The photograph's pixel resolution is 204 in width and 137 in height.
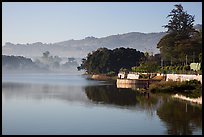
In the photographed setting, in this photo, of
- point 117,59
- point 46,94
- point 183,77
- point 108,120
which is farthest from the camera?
point 117,59

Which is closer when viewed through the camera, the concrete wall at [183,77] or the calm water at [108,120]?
the calm water at [108,120]

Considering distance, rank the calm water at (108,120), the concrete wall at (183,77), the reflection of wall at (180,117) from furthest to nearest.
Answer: the concrete wall at (183,77), the calm water at (108,120), the reflection of wall at (180,117)

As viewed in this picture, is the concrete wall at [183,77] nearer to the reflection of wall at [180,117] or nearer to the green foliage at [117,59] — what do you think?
the reflection of wall at [180,117]

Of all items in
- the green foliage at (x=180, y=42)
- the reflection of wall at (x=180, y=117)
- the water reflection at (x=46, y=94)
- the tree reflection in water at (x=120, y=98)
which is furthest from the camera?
the green foliage at (x=180, y=42)

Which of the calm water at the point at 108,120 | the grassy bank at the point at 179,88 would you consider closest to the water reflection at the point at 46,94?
the grassy bank at the point at 179,88

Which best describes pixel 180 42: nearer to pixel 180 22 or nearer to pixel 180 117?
pixel 180 22

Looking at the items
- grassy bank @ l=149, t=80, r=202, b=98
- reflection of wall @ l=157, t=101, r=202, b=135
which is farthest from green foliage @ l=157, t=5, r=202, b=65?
reflection of wall @ l=157, t=101, r=202, b=135

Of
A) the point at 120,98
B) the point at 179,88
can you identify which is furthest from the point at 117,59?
the point at 120,98

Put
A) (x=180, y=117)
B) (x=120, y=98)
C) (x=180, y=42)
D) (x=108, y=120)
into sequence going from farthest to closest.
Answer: (x=180, y=42) → (x=120, y=98) → (x=180, y=117) → (x=108, y=120)

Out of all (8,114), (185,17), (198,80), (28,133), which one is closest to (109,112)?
(8,114)

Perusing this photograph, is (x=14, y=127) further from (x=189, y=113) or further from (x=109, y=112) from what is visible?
(x=189, y=113)

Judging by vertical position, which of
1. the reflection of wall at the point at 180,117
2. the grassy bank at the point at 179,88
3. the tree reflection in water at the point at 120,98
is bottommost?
the tree reflection in water at the point at 120,98

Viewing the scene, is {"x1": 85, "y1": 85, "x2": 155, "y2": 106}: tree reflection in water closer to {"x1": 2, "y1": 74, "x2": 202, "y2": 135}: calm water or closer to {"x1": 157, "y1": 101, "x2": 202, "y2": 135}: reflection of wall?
{"x1": 2, "y1": 74, "x2": 202, "y2": 135}: calm water

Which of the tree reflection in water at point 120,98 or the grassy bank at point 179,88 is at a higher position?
the grassy bank at point 179,88
